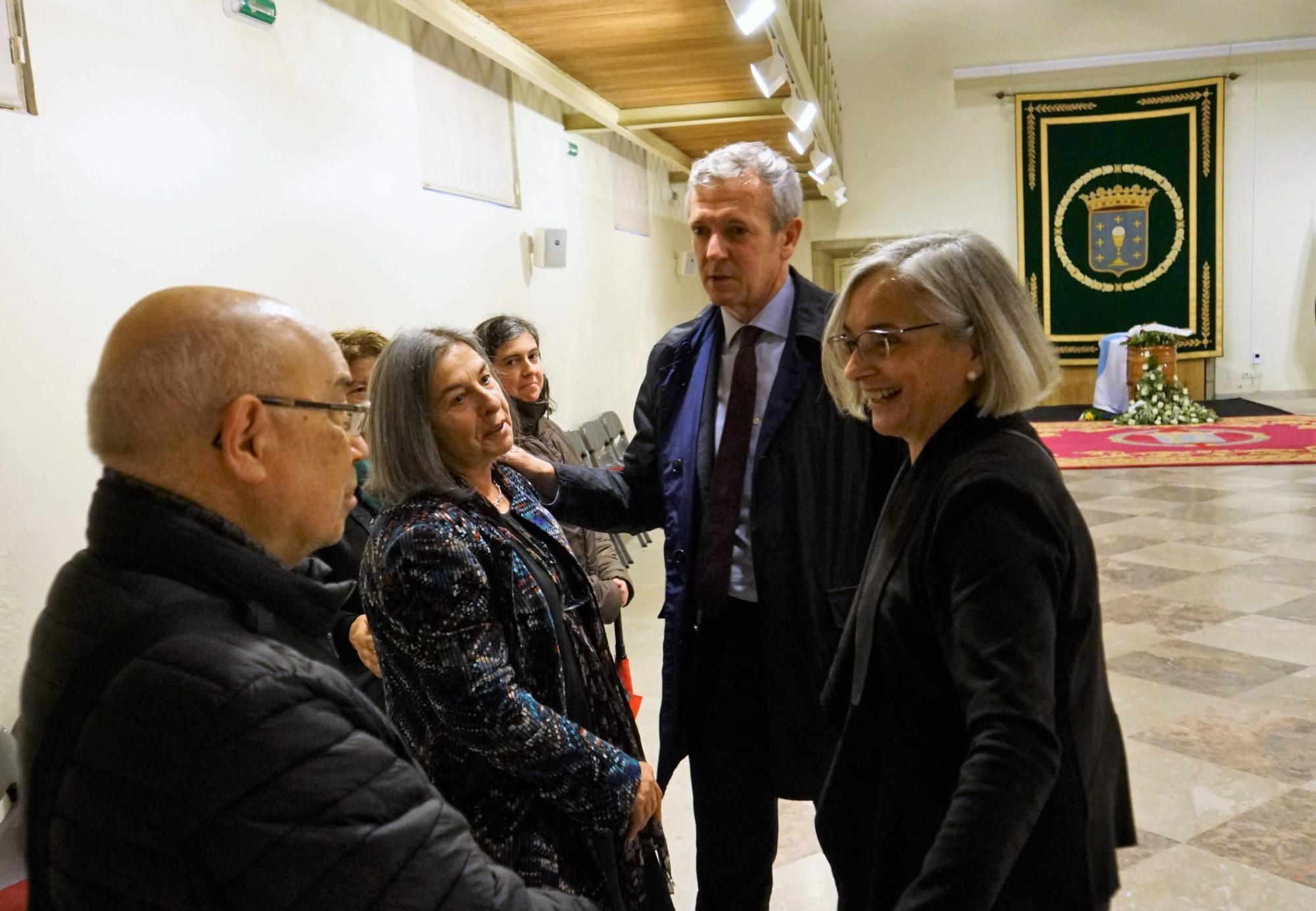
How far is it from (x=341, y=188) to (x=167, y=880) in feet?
11.9

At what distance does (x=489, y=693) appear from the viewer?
64.6 inches

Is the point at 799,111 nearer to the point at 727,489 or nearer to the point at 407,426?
the point at 727,489

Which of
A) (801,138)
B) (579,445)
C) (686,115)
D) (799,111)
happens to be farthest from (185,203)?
(801,138)

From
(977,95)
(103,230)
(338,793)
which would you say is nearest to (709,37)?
(103,230)

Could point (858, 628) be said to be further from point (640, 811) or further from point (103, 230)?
point (103, 230)

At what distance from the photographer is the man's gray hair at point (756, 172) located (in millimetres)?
2252

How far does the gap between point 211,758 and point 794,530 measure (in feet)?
4.61

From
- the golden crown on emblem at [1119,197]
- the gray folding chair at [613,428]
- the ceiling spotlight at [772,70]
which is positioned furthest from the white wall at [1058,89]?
the ceiling spotlight at [772,70]

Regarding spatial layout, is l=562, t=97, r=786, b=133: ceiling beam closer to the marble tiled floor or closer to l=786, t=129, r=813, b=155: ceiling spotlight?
l=786, t=129, r=813, b=155: ceiling spotlight

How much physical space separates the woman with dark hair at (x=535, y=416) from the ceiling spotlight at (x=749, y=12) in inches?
56.5

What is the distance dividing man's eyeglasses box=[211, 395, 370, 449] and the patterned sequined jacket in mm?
517

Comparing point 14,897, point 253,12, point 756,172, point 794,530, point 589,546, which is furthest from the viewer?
point 589,546

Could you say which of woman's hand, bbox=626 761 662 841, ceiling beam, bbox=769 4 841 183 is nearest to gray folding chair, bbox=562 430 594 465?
ceiling beam, bbox=769 4 841 183

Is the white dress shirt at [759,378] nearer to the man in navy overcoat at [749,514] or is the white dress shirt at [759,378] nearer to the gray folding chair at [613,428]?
the man in navy overcoat at [749,514]
